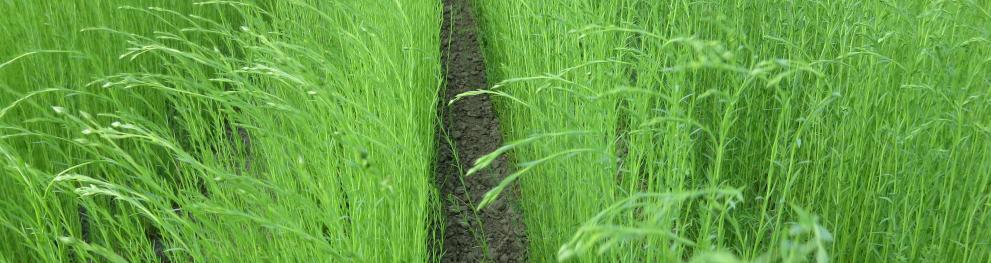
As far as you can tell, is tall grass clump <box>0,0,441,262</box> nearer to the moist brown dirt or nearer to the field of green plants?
the field of green plants

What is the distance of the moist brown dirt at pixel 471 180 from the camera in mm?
2334

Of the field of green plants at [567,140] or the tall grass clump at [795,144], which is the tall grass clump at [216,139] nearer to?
the field of green plants at [567,140]

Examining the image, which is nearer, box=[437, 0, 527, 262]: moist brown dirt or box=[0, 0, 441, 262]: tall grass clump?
box=[0, 0, 441, 262]: tall grass clump

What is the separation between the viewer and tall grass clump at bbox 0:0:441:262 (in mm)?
1401

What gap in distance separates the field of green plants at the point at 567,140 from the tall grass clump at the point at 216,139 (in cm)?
1

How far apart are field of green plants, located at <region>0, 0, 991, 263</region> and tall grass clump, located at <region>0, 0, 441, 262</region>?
1 cm

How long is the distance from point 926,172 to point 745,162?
476mm

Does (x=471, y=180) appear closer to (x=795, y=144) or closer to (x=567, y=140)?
(x=567, y=140)

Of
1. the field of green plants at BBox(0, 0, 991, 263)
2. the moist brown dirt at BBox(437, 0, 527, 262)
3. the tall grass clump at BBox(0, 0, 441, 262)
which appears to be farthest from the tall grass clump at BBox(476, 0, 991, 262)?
the tall grass clump at BBox(0, 0, 441, 262)

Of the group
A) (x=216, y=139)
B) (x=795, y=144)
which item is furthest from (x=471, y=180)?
(x=795, y=144)

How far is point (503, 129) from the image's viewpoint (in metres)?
3.02

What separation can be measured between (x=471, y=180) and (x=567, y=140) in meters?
0.94

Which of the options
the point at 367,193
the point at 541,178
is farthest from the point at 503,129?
the point at 367,193

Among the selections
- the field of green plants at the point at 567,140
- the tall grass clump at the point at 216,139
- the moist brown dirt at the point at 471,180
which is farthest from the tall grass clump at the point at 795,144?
the tall grass clump at the point at 216,139
